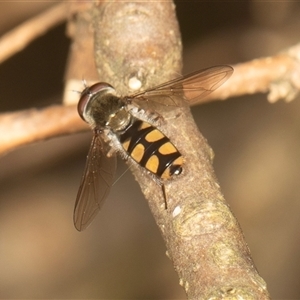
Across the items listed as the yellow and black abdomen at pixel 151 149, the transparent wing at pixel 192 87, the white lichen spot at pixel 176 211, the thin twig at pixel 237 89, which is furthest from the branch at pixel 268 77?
the white lichen spot at pixel 176 211

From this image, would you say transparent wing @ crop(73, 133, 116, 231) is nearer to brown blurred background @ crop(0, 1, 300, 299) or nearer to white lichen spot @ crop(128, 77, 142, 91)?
white lichen spot @ crop(128, 77, 142, 91)

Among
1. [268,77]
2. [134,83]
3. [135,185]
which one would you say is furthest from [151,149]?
[135,185]

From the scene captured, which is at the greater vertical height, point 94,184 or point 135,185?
point 135,185

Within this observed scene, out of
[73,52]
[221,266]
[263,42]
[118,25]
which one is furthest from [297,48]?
[263,42]

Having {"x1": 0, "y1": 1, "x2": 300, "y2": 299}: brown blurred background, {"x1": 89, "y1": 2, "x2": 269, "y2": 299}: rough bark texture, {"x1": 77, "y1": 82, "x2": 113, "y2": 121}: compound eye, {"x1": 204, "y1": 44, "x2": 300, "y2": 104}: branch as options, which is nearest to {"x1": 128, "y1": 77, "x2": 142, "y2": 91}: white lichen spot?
{"x1": 89, "y1": 2, "x2": 269, "y2": 299}: rough bark texture

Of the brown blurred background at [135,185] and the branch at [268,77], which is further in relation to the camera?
the brown blurred background at [135,185]

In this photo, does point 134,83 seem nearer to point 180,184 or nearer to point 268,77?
point 180,184

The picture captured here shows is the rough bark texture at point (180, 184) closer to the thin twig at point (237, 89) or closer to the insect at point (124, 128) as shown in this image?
the insect at point (124, 128)
